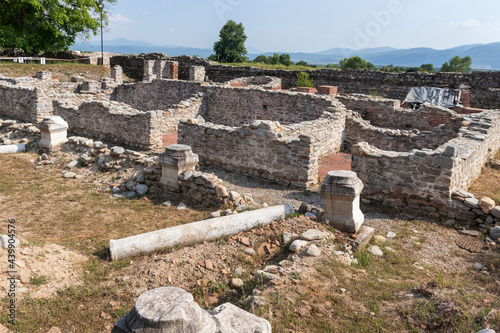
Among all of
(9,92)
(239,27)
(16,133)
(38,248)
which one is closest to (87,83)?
(9,92)

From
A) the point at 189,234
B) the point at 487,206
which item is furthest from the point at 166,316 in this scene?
the point at 487,206

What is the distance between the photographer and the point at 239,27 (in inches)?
2437

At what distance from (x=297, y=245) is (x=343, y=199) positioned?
137cm

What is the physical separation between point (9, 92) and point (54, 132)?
22.9 feet

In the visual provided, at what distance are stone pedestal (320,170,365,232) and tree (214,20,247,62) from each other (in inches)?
2208

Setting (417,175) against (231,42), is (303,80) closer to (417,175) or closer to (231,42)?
(417,175)

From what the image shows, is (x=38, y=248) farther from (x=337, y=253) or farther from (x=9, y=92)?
(x=9, y=92)

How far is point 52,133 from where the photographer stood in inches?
480

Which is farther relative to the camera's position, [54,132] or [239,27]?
[239,27]

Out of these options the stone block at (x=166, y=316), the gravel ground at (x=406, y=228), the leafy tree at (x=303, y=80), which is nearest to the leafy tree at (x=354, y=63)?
the leafy tree at (x=303, y=80)

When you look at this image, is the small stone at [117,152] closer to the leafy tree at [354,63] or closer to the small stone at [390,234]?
the small stone at [390,234]

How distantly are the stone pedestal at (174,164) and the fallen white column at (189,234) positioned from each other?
2472 millimetres

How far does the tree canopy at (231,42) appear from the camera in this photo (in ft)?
199

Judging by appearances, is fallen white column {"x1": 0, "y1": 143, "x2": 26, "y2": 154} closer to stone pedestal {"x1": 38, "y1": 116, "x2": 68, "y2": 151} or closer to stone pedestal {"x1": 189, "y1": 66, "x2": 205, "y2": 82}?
stone pedestal {"x1": 38, "y1": 116, "x2": 68, "y2": 151}
